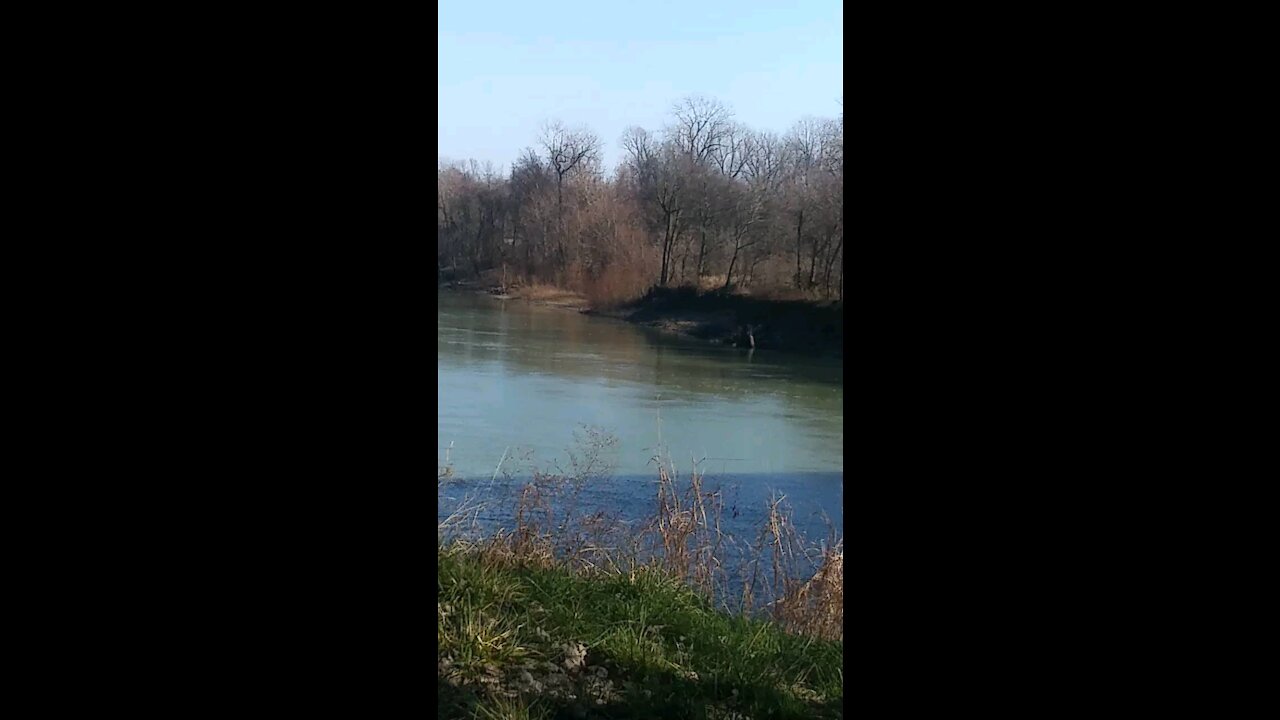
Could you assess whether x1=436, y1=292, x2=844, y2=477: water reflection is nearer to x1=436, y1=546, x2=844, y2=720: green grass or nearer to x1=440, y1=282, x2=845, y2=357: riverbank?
x1=440, y1=282, x2=845, y2=357: riverbank

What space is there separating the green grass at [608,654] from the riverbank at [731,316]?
744 centimetres

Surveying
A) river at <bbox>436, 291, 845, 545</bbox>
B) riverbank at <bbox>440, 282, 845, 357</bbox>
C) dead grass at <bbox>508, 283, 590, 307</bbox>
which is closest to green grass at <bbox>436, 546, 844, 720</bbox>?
river at <bbox>436, 291, 845, 545</bbox>

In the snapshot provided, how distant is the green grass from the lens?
2383mm

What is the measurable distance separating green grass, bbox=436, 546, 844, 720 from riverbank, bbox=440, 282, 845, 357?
744 centimetres

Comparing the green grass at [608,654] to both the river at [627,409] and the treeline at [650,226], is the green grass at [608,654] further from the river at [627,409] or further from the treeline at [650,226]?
the treeline at [650,226]

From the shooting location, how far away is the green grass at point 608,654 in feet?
7.82

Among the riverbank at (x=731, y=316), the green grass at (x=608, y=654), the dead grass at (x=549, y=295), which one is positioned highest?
the dead grass at (x=549, y=295)

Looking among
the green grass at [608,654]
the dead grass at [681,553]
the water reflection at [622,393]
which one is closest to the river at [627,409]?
the water reflection at [622,393]

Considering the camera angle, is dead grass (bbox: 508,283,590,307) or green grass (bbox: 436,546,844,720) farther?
dead grass (bbox: 508,283,590,307)
